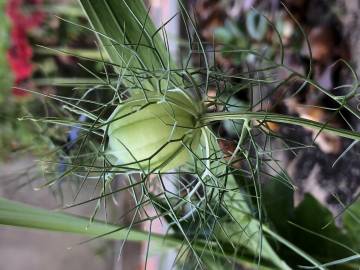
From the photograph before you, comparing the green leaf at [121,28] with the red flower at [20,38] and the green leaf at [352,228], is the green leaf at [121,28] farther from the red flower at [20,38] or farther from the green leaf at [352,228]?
the red flower at [20,38]

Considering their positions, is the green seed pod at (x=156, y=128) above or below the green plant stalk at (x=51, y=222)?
above

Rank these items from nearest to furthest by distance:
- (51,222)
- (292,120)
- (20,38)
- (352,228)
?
(292,120) → (51,222) → (352,228) → (20,38)

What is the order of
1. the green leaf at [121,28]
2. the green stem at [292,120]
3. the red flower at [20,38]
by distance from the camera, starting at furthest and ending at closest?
the red flower at [20,38] < the green leaf at [121,28] < the green stem at [292,120]

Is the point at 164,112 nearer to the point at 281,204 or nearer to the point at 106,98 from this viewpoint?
the point at 281,204

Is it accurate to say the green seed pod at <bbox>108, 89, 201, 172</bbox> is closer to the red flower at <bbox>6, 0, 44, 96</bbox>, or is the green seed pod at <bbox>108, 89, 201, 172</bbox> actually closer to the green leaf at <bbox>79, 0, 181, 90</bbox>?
the green leaf at <bbox>79, 0, 181, 90</bbox>

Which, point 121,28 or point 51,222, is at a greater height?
point 121,28

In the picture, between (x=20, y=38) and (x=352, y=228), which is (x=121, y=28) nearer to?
(x=352, y=228)

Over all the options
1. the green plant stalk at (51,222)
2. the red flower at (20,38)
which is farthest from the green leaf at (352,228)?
the red flower at (20,38)

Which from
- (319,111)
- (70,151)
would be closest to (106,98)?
(70,151)

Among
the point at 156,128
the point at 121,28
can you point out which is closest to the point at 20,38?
the point at 121,28
